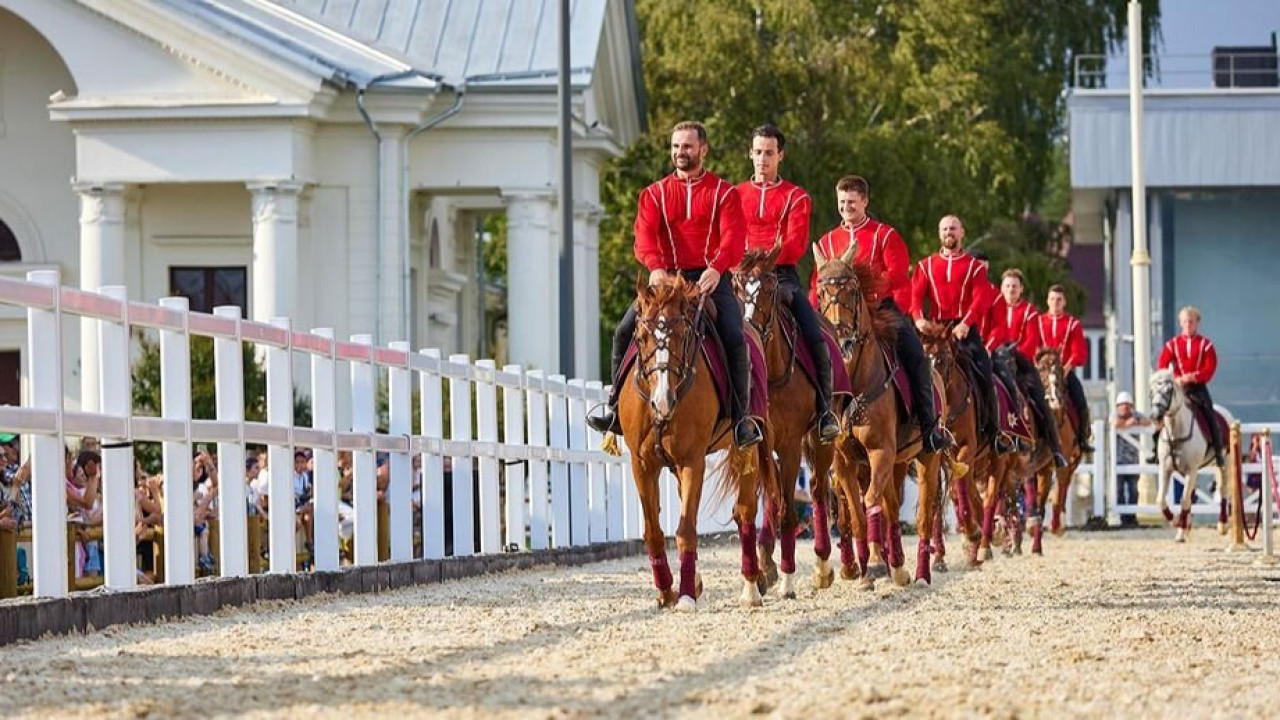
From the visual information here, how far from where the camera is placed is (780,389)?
1725 cm

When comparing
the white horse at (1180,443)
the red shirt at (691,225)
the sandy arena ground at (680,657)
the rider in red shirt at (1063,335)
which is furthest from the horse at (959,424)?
the white horse at (1180,443)

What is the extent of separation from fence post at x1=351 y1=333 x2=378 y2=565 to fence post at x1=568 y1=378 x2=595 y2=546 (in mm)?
6298

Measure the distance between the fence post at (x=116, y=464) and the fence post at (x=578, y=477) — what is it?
431 inches

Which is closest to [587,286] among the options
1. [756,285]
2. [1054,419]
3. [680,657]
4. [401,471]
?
[1054,419]

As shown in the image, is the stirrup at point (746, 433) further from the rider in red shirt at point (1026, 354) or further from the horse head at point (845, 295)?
the rider in red shirt at point (1026, 354)

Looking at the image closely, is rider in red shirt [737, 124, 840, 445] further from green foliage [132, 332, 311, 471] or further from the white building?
the white building

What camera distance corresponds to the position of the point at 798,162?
55.7 m

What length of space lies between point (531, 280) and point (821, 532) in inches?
1072

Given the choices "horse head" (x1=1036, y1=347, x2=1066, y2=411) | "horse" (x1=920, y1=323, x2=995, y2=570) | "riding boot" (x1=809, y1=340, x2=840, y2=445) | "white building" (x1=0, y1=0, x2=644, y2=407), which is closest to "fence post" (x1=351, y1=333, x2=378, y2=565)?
"riding boot" (x1=809, y1=340, x2=840, y2=445)

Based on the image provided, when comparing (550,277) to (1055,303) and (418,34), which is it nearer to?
(418,34)

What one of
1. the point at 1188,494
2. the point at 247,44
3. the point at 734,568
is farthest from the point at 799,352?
the point at 247,44

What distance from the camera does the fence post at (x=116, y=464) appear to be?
15258 millimetres

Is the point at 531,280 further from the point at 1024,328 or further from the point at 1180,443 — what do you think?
the point at 1024,328

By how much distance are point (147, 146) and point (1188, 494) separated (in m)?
16.5
